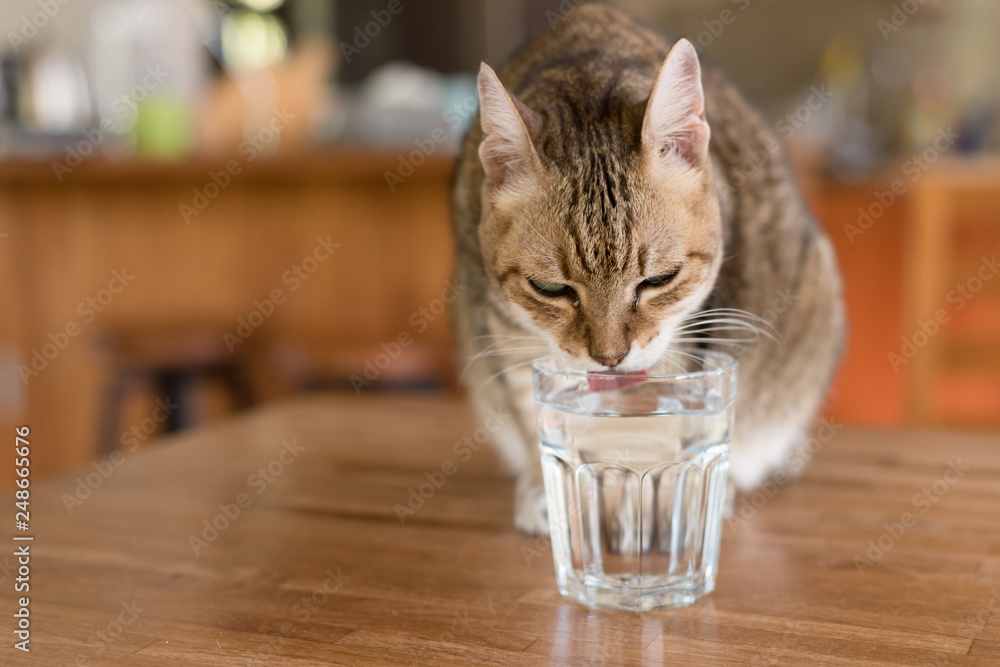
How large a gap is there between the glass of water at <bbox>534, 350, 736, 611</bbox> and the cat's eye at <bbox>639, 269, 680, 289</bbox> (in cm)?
13

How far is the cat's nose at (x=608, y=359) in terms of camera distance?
33.9 inches

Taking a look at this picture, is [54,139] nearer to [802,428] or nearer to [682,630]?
[802,428]

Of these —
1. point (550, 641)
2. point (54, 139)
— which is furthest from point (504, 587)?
point (54, 139)

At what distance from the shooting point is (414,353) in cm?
229

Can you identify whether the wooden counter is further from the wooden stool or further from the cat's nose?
the cat's nose

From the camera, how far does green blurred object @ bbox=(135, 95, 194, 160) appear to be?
9.30ft

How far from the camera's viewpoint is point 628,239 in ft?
2.76

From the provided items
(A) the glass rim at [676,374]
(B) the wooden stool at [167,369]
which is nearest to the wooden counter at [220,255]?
(B) the wooden stool at [167,369]

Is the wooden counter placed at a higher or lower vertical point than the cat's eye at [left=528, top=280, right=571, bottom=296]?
lower

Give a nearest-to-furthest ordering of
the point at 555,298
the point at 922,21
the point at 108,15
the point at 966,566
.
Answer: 1. the point at 966,566
2. the point at 555,298
3. the point at 108,15
4. the point at 922,21

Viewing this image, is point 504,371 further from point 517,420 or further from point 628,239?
point 628,239

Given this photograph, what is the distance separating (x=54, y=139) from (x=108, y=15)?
105 cm

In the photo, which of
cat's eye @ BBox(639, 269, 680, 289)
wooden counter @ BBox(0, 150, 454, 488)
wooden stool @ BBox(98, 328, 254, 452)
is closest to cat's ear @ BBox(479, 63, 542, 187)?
cat's eye @ BBox(639, 269, 680, 289)

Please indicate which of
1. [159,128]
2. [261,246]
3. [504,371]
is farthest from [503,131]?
[159,128]
